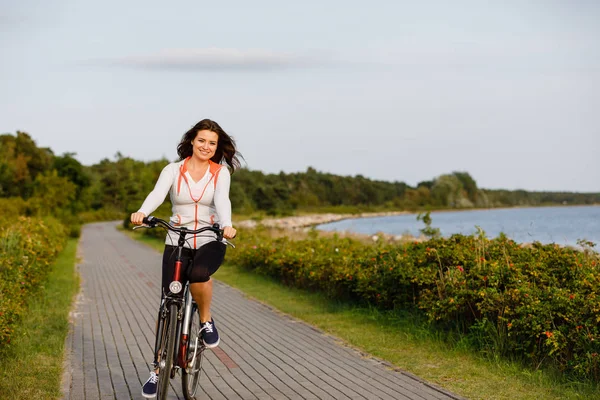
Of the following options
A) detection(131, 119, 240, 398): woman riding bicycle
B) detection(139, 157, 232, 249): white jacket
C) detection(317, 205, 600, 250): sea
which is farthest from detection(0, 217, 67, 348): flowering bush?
detection(317, 205, 600, 250): sea

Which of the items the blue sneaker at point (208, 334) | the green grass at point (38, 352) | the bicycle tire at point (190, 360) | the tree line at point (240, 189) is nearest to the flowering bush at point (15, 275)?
the green grass at point (38, 352)

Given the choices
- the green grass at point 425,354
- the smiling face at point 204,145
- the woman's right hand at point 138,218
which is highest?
the smiling face at point 204,145

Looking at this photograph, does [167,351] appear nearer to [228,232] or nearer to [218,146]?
[228,232]

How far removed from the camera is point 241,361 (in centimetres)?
678

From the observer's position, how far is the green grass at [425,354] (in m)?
5.50

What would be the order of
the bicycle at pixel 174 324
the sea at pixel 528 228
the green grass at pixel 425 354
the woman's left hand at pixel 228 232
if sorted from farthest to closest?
the sea at pixel 528 228, the green grass at pixel 425 354, the bicycle at pixel 174 324, the woman's left hand at pixel 228 232

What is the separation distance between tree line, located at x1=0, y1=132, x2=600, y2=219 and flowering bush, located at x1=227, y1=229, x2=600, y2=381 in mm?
26040

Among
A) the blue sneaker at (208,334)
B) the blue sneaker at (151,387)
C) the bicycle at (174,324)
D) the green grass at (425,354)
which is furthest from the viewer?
the green grass at (425,354)

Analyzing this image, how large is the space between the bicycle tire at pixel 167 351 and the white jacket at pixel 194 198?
0.54 metres

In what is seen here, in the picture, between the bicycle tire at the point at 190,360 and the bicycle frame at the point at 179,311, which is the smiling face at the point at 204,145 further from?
the bicycle tire at the point at 190,360

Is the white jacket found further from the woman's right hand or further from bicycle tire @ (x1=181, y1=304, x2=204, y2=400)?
bicycle tire @ (x1=181, y1=304, x2=204, y2=400)

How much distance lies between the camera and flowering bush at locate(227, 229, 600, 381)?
5.75 meters

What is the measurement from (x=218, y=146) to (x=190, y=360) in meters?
1.73

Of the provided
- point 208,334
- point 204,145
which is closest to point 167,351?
point 208,334
